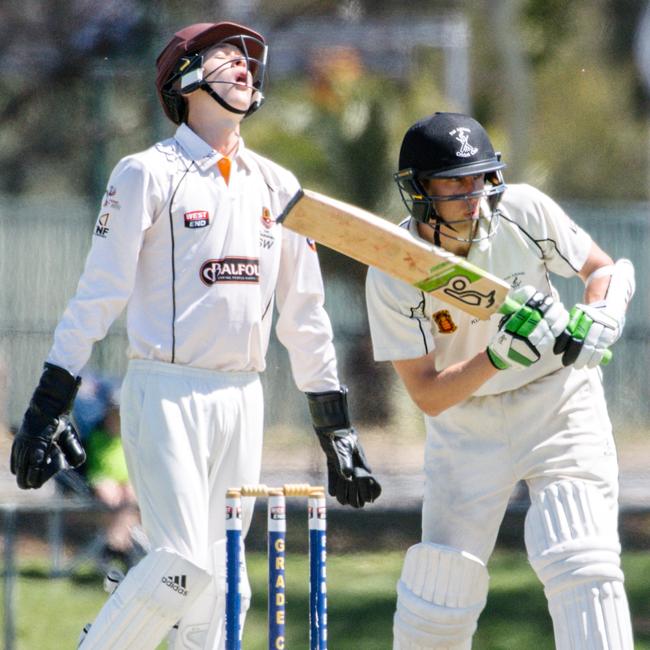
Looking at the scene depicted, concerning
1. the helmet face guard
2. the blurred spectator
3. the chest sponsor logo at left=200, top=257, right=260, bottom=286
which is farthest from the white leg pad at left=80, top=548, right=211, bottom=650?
the blurred spectator

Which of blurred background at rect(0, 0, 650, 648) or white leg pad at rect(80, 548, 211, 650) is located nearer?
white leg pad at rect(80, 548, 211, 650)

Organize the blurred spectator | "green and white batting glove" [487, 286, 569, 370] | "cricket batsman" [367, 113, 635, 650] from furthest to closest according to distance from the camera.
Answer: the blurred spectator, "cricket batsman" [367, 113, 635, 650], "green and white batting glove" [487, 286, 569, 370]

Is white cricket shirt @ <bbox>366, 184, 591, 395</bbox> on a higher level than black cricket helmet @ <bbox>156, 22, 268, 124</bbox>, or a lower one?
lower

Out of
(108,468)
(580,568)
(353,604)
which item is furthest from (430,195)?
(108,468)

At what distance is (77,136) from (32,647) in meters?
3.00

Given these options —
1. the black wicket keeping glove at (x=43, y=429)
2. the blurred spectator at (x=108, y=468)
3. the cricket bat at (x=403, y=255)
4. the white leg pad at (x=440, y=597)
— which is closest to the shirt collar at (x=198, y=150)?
the cricket bat at (x=403, y=255)

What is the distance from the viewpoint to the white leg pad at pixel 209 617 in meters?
3.90

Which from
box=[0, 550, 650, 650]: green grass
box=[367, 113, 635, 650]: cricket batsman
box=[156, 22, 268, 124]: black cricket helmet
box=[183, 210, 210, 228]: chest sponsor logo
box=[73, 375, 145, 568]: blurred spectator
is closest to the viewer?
box=[367, 113, 635, 650]: cricket batsman

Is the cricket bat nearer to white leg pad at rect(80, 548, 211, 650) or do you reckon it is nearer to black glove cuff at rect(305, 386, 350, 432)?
black glove cuff at rect(305, 386, 350, 432)

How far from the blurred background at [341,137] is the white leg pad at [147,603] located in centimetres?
304

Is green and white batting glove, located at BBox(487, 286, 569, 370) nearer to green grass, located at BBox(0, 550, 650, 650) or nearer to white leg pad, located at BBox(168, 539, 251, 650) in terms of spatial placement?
white leg pad, located at BBox(168, 539, 251, 650)

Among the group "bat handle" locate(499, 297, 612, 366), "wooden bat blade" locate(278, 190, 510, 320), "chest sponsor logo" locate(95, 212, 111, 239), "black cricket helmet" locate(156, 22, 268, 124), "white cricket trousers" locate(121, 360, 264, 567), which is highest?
"black cricket helmet" locate(156, 22, 268, 124)

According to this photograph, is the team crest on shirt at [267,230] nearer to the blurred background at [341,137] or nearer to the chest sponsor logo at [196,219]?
the chest sponsor logo at [196,219]

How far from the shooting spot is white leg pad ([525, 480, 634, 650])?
3.63m
